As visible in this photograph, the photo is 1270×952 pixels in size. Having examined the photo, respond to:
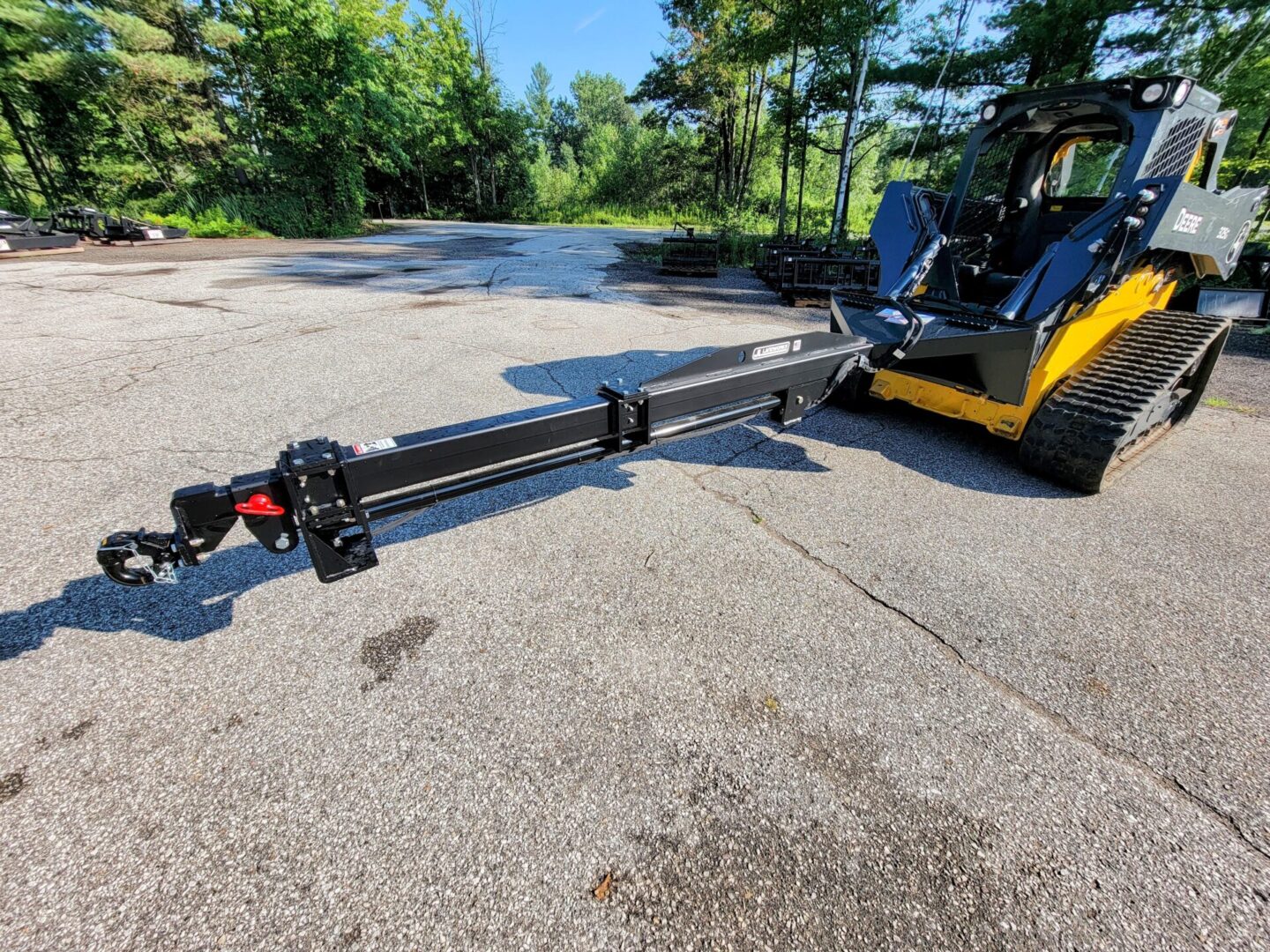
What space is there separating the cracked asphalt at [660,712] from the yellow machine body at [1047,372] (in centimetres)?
42

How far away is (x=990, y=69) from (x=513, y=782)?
19.9m

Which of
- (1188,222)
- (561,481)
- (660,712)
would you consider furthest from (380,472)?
(1188,222)

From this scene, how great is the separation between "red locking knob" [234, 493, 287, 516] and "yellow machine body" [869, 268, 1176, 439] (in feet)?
13.8

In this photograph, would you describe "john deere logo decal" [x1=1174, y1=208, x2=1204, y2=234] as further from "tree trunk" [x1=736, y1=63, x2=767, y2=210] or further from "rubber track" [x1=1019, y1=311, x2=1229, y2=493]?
"tree trunk" [x1=736, y1=63, x2=767, y2=210]

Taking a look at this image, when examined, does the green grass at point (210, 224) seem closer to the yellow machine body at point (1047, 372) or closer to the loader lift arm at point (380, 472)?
the loader lift arm at point (380, 472)

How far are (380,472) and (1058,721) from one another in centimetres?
264

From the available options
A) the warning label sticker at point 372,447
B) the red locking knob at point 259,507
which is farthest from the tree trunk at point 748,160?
the red locking knob at point 259,507

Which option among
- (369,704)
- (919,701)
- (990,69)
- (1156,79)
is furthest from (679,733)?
(990,69)

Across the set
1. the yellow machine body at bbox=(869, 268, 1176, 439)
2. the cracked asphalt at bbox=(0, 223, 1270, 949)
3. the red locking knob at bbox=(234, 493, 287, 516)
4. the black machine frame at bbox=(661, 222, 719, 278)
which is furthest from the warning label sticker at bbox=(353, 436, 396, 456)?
the black machine frame at bbox=(661, 222, 719, 278)

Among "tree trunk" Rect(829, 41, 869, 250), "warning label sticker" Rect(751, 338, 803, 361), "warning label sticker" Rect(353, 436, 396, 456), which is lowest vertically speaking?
"warning label sticker" Rect(353, 436, 396, 456)

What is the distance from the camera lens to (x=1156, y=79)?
3551 millimetres

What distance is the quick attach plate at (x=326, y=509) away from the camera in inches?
66.8

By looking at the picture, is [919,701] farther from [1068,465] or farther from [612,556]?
[1068,465]

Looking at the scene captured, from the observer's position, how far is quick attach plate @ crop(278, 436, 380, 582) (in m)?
1.70
